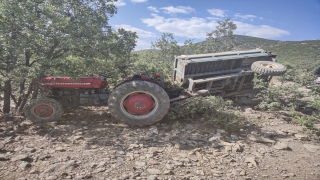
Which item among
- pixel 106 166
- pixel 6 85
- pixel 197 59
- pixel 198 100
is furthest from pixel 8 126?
pixel 197 59

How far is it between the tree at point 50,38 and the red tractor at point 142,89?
1.78 feet

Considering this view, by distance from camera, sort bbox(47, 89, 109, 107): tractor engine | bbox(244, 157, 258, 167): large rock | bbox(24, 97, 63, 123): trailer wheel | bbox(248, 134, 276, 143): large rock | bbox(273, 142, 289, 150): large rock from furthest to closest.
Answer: bbox(47, 89, 109, 107): tractor engine, bbox(24, 97, 63, 123): trailer wheel, bbox(248, 134, 276, 143): large rock, bbox(273, 142, 289, 150): large rock, bbox(244, 157, 258, 167): large rock

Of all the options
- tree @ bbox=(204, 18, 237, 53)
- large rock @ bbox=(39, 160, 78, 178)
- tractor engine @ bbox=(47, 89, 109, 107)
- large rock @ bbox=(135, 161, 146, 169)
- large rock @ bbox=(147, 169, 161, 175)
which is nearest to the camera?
large rock @ bbox=(39, 160, 78, 178)

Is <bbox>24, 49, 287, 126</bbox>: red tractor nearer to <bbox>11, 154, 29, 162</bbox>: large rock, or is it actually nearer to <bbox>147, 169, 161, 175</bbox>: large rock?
<bbox>11, 154, 29, 162</bbox>: large rock

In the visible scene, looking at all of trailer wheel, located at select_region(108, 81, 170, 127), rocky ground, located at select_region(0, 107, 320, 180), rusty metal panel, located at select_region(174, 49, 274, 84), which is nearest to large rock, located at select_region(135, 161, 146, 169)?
rocky ground, located at select_region(0, 107, 320, 180)

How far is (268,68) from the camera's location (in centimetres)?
612

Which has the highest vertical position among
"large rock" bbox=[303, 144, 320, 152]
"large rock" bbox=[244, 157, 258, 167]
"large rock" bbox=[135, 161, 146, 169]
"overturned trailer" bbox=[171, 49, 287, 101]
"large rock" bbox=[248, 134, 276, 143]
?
"overturned trailer" bbox=[171, 49, 287, 101]

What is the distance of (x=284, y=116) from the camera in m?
5.84

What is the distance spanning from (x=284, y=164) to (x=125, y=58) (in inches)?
178

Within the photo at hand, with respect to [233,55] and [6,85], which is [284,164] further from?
[6,85]

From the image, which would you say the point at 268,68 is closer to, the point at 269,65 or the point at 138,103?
the point at 269,65

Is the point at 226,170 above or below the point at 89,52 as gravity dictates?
below

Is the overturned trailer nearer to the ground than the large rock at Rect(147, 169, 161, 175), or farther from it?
farther from it

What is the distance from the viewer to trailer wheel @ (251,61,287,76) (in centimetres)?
609
